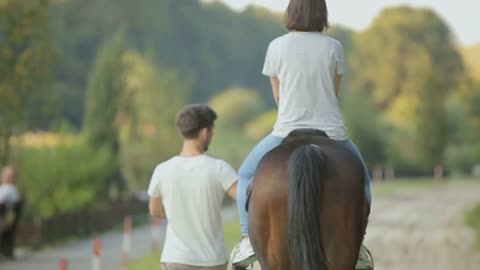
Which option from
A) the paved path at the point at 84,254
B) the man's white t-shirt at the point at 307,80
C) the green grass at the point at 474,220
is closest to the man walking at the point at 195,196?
the man's white t-shirt at the point at 307,80

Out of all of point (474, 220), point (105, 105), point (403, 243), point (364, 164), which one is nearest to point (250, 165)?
point (364, 164)

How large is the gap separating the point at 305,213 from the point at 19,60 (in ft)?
76.7

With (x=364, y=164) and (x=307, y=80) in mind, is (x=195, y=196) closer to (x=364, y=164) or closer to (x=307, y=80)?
(x=307, y=80)

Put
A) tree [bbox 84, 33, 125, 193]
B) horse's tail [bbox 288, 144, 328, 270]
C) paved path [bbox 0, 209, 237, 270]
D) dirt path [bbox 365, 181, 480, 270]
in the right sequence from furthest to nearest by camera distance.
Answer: tree [bbox 84, 33, 125, 193] < paved path [bbox 0, 209, 237, 270] < dirt path [bbox 365, 181, 480, 270] < horse's tail [bbox 288, 144, 328, 270]

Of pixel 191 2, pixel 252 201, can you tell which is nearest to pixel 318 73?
pixel 252 201

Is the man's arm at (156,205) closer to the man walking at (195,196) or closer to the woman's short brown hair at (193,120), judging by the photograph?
the man walking at (195,196)

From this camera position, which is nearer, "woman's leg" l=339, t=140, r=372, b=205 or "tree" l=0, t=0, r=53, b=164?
"woman's leg" l=339, t=140, r=372, b=205

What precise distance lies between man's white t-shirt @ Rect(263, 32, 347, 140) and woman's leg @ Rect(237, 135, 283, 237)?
66mm


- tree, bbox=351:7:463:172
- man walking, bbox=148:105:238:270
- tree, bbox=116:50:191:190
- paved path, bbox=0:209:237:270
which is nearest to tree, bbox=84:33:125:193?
tree, bbox=116:50:191:190

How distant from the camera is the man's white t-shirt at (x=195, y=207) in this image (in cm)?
861

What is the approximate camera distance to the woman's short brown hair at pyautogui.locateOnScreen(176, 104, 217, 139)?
28.6 feet

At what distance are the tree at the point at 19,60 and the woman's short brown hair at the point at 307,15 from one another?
70.5 feet

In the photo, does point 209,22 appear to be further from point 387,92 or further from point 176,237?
point 176,237

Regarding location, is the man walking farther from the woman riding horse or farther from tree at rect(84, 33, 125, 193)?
tree at rect(84, 33, 125, 193)
